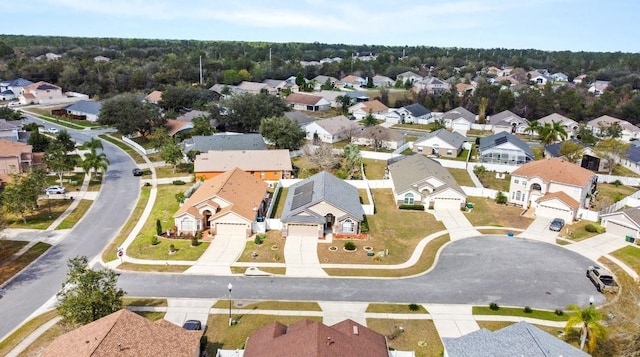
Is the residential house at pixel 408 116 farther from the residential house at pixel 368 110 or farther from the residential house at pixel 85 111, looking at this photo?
the residential house at pixel 85 111

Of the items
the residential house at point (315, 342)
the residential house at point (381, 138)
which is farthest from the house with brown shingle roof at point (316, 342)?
the residential house at point (381, 138)

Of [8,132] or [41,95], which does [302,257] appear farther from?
[41,95]

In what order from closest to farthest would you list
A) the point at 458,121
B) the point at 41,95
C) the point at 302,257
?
the point at 302,257, the point at 458,121, the point at 41,95

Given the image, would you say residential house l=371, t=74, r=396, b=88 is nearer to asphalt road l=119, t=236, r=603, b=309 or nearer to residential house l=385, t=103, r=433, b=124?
residential house l=385, t=103, r=433, b=124

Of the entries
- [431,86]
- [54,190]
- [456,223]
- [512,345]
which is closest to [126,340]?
[512,345]

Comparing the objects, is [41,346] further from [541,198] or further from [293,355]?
[541,198]

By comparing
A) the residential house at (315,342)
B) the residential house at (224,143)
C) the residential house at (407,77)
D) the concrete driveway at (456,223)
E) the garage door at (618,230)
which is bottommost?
the concrete driveway at (456,223)
